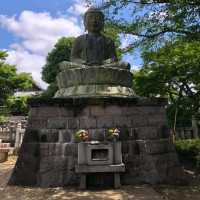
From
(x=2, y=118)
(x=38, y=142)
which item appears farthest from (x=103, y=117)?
(x=2, y=118)

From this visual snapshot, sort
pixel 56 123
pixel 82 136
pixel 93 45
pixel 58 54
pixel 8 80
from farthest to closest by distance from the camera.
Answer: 1. pixel 58 54
2. pixel 8 80
3. pixel 93 45
4. pixel 56 123
5. pixel 82 136

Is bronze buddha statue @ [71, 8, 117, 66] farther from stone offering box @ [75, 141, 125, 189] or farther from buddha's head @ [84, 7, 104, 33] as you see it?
stone offering box @ [75, 141, 125, 189]

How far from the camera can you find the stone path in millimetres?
5848

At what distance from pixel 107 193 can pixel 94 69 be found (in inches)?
131

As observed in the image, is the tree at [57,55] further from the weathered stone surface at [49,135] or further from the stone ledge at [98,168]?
the stone ledge at [98,168]

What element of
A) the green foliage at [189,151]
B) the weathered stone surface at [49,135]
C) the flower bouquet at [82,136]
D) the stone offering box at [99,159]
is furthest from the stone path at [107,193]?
→ the green foliage at [189,151]

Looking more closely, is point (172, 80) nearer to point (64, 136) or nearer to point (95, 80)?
point (95, 80)

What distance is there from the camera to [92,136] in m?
7.30

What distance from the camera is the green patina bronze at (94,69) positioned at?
323 inches

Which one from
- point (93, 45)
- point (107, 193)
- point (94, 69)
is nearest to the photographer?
point (107, 193)

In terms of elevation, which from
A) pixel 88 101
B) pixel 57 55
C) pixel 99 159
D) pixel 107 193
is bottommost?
pixel 107 193

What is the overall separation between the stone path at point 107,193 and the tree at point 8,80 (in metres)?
14.1

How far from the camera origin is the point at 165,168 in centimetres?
739

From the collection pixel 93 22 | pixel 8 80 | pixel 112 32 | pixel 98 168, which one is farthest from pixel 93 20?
pixel 8 80
